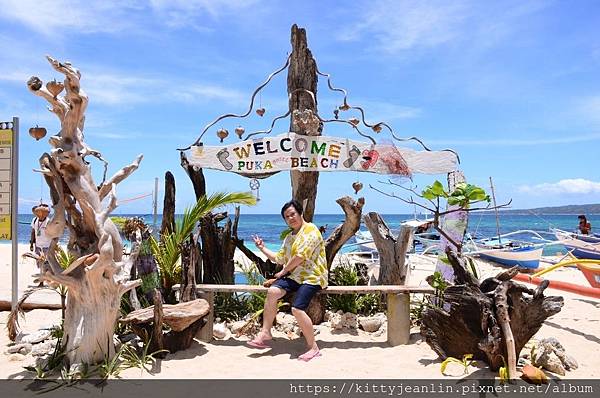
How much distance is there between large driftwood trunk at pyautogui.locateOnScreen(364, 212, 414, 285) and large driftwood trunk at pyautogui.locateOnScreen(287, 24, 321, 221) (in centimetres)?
93

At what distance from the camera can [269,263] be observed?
719cm

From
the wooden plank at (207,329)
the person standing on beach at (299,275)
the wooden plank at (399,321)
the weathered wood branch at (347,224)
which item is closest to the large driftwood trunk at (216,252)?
the wooden plank at (207,329)

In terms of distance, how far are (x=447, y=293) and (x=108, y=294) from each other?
3080mm

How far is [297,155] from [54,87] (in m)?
3.11

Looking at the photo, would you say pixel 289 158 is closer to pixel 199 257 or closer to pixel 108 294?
pixel 199 257

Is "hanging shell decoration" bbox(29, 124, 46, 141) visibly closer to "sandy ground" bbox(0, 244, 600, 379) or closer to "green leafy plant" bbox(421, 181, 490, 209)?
"sandy ground" bbox(0, 244, 600, 379)

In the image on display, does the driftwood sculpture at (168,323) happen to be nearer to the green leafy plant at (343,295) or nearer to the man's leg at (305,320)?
the man's leg at (305,320)

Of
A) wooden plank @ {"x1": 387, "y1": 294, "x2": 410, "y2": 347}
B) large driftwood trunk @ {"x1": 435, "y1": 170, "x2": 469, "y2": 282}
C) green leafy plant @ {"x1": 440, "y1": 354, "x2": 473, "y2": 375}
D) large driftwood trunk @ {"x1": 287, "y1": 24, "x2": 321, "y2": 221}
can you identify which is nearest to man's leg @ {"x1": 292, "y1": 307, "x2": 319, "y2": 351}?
wooden plank @ {"x1": 387, "y1": 294, "x2": 410, "y2": 347}

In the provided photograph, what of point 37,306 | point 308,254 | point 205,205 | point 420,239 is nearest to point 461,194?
point 308,254

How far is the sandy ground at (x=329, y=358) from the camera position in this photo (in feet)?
15.1

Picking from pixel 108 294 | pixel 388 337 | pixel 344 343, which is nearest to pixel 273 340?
pixel 344 343

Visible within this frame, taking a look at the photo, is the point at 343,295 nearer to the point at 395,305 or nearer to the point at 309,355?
the point at 395,305

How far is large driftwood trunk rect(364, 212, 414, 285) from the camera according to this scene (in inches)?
268

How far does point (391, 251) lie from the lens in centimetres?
684
